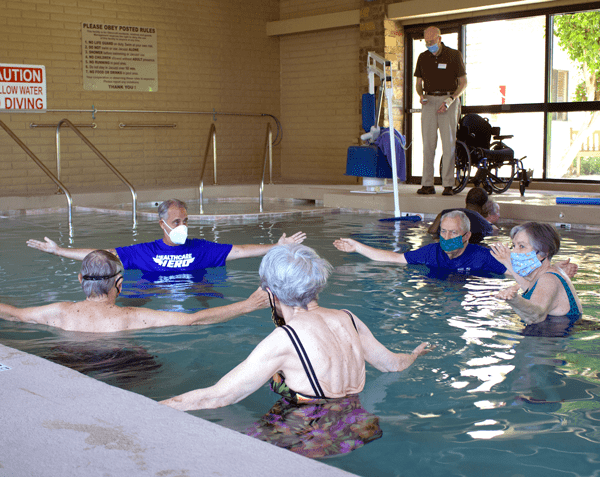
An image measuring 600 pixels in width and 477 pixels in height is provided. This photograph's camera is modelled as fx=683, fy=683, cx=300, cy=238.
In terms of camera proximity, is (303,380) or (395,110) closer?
(303,380)

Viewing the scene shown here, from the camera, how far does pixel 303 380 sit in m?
2.13

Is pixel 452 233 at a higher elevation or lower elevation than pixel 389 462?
higher

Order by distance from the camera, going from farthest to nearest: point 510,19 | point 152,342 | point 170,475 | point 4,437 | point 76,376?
point 510,19, point 152,342, point 76,376, point 4,437, point 170,475

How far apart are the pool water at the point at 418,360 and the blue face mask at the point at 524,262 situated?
0.37 metres

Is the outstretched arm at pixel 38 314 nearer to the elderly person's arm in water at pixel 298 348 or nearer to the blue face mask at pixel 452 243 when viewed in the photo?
the elderly person's arm in water at pixel 298 348

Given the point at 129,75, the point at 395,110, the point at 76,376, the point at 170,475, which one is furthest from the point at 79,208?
the point at 170,475

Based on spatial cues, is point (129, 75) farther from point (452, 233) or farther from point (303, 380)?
point (303, 380)

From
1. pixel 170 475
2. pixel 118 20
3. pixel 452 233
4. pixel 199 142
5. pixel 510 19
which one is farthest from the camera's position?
pixel 199 142

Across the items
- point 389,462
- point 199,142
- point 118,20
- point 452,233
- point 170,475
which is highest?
point 118,20

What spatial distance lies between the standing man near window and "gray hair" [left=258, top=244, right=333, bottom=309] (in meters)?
6.63

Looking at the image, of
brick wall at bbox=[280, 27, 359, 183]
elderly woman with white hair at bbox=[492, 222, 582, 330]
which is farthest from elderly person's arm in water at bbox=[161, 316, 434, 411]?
brick wall at bbox=[280, 27, 359, 183]

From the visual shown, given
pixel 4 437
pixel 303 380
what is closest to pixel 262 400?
pixel 303 380

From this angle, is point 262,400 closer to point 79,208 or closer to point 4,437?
point 4,437

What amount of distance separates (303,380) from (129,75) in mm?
9712
